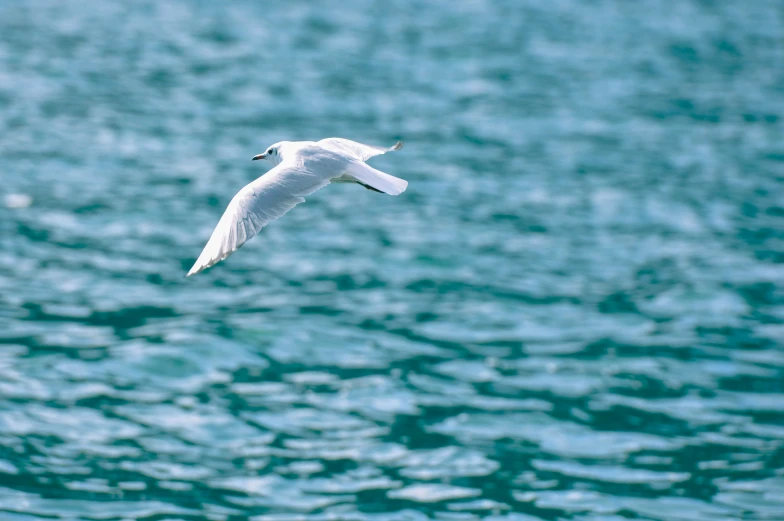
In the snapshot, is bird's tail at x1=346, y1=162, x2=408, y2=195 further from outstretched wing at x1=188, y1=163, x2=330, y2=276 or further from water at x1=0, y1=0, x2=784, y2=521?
water at x1=0, y1=0, x2=784, y2=521

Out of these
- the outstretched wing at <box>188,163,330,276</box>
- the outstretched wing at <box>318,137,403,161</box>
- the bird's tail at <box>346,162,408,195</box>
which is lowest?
the outstretched wing at <box>188,163,330,276</box>

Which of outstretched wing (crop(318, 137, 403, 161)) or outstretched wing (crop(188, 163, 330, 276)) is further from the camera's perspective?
outstretched wing (crop(318, 137, 403, 161))

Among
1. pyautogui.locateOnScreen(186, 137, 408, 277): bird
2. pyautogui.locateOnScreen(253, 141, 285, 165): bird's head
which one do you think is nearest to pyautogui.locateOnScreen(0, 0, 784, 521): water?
pyautogui.locateOnScreen(253, 141, 285, 165): bird's head

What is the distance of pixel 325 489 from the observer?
8398 mm

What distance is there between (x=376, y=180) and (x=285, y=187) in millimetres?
539

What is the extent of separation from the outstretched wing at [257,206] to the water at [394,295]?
265 centimetres

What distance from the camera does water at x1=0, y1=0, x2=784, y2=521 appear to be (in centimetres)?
863

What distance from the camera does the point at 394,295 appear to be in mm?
11516

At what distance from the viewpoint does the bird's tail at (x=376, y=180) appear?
6480mm

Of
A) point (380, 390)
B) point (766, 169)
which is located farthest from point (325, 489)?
point (766, 169)

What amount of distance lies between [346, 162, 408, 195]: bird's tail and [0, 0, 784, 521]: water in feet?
8.87

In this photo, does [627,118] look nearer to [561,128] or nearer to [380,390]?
[561,128]

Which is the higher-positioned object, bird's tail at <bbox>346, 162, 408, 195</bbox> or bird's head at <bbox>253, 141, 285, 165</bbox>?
bird's head at <bbox>253, 141, 285, 165</bbox>

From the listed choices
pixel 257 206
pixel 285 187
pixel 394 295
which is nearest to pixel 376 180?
pixel 285 187
